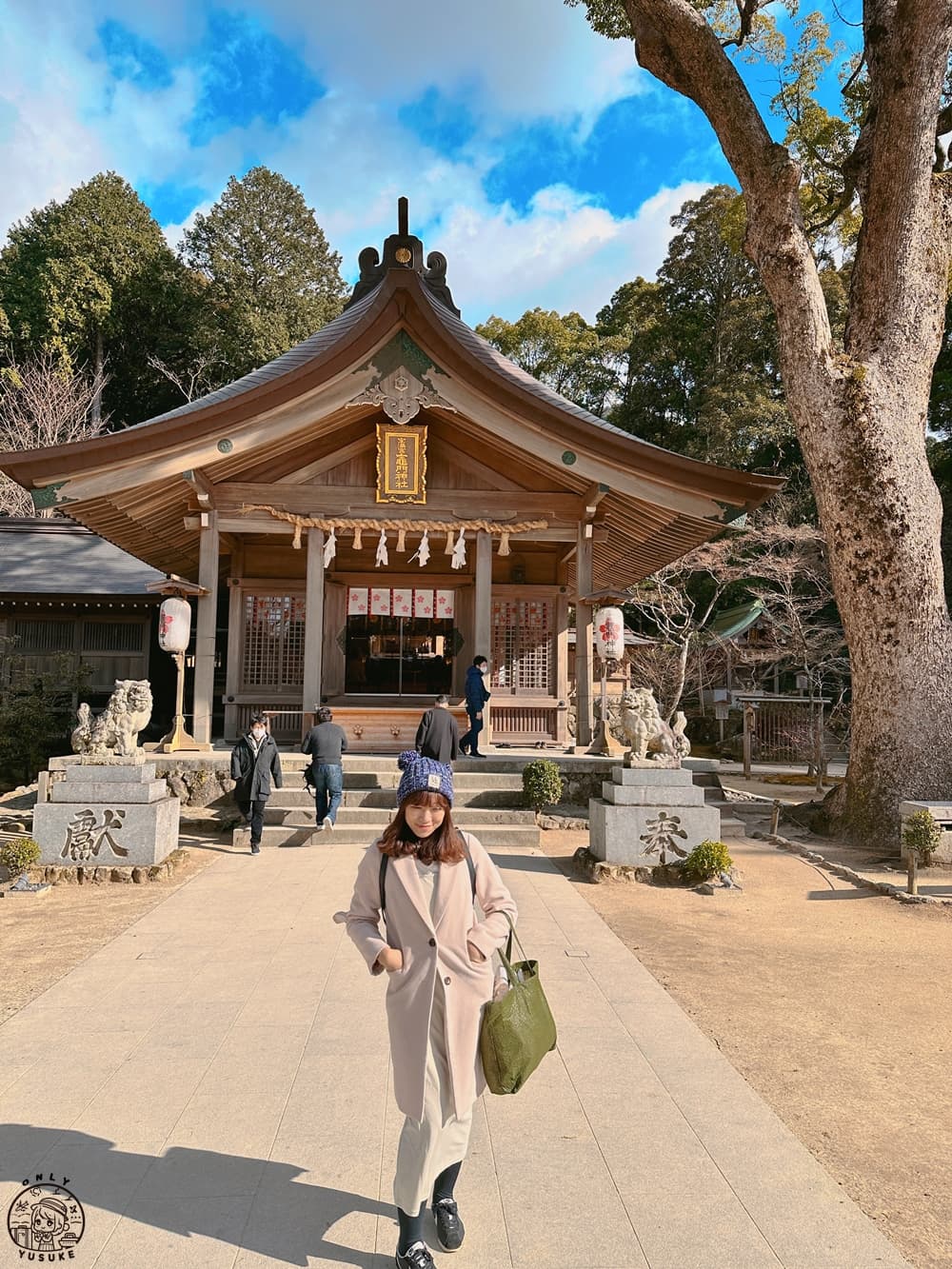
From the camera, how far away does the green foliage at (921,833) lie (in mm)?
8359

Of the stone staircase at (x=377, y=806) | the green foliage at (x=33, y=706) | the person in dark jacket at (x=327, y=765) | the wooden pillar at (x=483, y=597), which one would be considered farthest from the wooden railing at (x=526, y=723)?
the green foliage at (x=33, y=706)

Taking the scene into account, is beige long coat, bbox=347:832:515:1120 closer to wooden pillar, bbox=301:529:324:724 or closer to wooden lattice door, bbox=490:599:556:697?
wooden pillar, bbox=301:529:324:724

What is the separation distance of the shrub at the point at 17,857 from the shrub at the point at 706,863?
6.41 meters

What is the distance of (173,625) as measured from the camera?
11375 millimetres

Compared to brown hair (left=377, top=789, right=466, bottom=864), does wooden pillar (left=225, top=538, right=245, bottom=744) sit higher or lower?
higher

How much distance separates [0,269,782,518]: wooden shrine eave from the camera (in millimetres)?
11430

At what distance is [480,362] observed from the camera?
11.9m

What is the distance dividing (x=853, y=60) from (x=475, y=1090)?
18.5 m

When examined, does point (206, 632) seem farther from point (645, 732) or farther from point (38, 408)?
point (38, 408)

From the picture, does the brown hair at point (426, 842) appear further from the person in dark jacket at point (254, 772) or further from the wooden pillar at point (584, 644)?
the wooden pillar at point (584, 644)

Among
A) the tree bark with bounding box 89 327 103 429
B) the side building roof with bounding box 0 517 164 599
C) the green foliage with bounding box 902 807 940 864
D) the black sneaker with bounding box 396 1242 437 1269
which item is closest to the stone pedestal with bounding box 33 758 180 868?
the black sneaker with bounding box 396 1242 437 1269

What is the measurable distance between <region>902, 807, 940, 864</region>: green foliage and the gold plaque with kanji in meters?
8.09

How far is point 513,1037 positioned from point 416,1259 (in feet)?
2.35

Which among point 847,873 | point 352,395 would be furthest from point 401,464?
point 847,873
